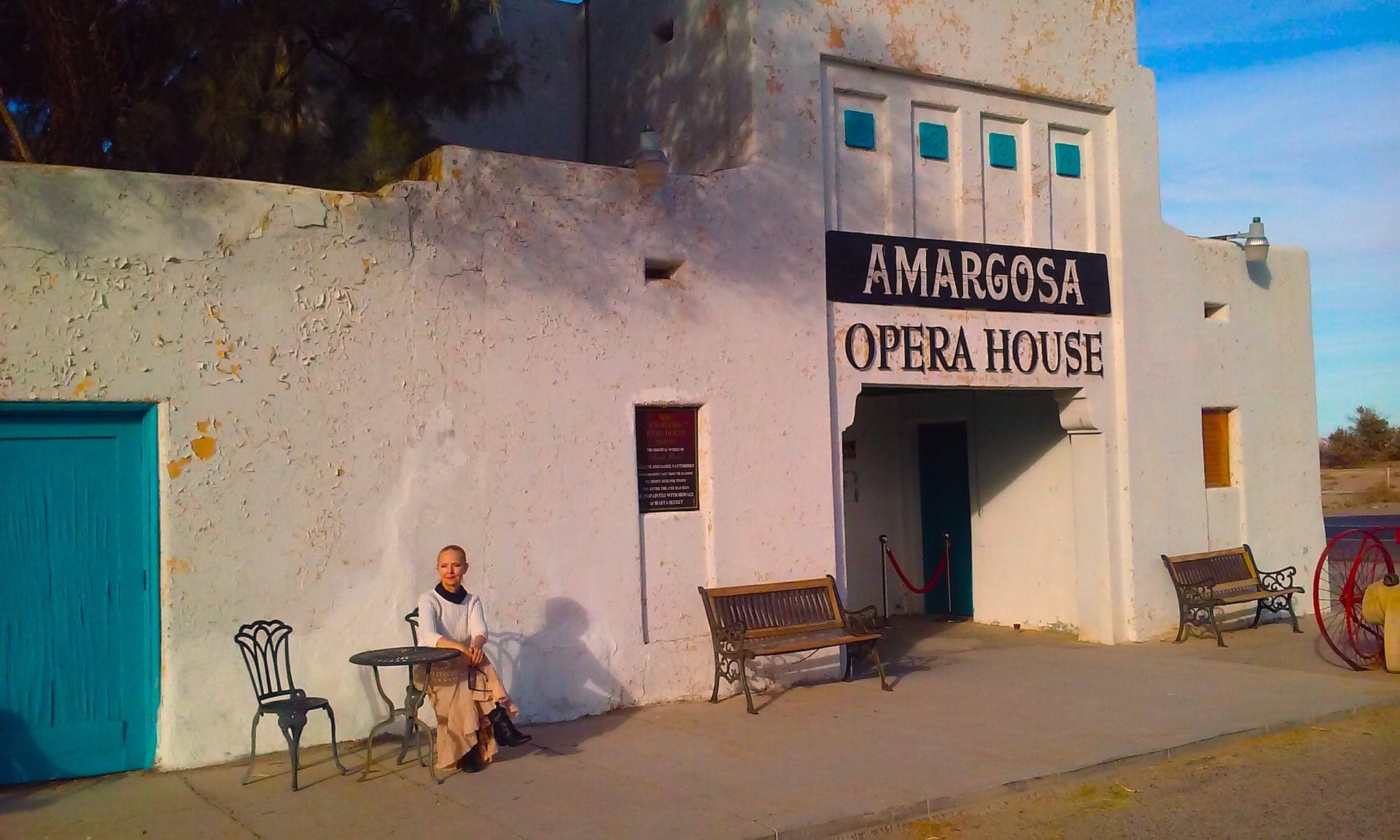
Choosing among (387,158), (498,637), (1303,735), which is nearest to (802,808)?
(498,637)

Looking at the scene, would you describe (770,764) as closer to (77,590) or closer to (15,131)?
(77,590)

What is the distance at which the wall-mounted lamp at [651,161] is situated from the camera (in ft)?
31.8

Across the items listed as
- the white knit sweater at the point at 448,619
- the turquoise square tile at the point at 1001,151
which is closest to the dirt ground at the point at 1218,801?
the white knit sweater at the point at 448,619

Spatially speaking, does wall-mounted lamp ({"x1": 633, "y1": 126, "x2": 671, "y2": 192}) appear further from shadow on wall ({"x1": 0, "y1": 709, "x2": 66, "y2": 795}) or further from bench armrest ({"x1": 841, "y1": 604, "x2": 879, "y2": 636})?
shadow on wall ({"x1": 0, "y1": 709, "x2": 66, "y2": 795})

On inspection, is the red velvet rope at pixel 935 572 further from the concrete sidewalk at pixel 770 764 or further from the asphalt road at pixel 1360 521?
Answer: the asphalt road at pixel 1360 521

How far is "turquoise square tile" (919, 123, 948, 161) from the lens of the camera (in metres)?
11.8

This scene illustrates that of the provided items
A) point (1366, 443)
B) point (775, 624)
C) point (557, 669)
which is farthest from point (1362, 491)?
point (557, 669)

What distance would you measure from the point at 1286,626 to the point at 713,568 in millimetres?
7738

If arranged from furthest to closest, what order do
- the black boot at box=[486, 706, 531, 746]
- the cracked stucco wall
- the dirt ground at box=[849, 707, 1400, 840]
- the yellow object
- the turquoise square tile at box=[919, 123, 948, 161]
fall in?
the turquoise square tile at box=[919, 123, 948, 161] < the yellow object < the black boot at box=[486, 706, 531, 746] < the cracked stucco wall < the dirt ground at box=[849, 707, 1400, 840]

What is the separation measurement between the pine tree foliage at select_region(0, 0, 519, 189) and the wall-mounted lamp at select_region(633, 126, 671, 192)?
183 cm

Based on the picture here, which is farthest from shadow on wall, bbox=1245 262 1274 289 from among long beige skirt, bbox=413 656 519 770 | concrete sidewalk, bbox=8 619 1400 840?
long beige skirt, bbox=413 656 519 770

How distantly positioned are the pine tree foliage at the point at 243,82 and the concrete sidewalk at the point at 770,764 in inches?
198

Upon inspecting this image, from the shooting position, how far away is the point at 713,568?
33.2 feet

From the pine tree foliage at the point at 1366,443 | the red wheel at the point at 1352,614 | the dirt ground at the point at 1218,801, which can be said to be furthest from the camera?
the pine tree foliage at the point at 1366,443
